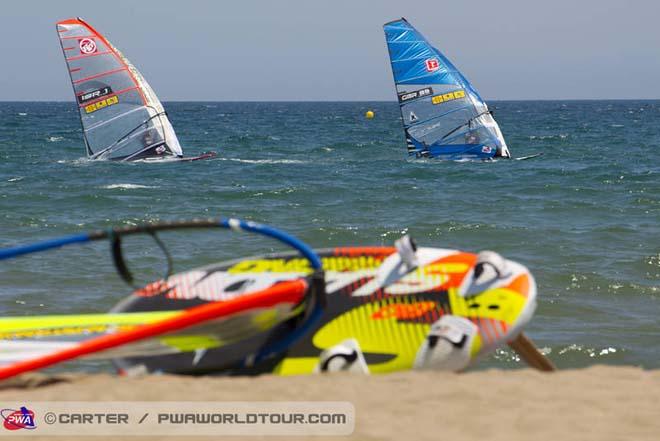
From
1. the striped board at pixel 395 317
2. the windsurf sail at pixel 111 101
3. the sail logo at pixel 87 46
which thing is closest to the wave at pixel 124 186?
the windsurf sail at pixel 111 101

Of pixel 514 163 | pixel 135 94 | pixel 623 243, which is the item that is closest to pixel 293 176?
pixel 135 94

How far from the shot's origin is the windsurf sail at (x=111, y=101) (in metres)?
28.0

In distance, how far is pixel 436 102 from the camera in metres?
30.0

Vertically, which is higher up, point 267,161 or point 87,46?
point 87,46

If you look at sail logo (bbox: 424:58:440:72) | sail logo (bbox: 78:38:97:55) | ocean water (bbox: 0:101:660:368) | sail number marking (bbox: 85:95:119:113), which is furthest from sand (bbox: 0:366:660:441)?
sail logo (bbox: 424:58:440:72)

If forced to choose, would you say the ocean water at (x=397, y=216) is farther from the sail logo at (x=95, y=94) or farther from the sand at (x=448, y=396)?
the sand at (x=448, y=396)

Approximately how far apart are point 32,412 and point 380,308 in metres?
2.02

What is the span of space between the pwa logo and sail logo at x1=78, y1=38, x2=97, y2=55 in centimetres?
2517

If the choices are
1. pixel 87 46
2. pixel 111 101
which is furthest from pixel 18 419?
pixel 111 101

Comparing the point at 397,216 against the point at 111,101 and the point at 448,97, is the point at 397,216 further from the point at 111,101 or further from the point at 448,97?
the point at 111,101

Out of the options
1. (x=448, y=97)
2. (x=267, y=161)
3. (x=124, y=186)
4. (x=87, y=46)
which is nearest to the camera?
(x=124, y=186)

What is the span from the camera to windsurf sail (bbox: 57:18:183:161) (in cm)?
2798

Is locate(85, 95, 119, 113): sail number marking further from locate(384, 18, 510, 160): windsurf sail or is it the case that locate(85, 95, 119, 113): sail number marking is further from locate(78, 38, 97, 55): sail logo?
locate(384, 18, 510, 160): windsurf sail

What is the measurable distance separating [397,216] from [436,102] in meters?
12.5
